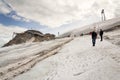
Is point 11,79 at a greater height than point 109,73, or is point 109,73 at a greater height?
point 109,73

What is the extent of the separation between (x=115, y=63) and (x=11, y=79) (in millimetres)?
9972

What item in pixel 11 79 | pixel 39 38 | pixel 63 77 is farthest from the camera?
pixel 39 38

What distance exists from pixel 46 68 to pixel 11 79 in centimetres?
356

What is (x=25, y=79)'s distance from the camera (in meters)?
16.7

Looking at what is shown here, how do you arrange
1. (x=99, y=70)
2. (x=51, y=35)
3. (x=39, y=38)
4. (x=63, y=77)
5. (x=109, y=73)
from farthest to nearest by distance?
(x=51, y=35) < (x=39, y=38) < (x=63, y=77) < (x=99, y=70) < (x=109, y=73)

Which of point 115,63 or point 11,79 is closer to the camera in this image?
point 115,63

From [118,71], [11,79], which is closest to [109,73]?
[118,71]

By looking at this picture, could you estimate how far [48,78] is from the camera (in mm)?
14844

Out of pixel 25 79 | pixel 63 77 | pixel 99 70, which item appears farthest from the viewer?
pixel 25 79

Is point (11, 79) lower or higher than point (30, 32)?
lower

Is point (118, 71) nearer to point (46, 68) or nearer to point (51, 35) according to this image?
point (46, 68)

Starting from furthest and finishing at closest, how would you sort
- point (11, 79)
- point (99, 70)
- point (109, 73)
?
point (11, 79), point (99, 70), point (109, 73)

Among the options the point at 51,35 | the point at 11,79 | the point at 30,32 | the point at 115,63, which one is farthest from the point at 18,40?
the point at 115,63

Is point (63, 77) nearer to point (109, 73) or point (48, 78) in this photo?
point (48, 78)
